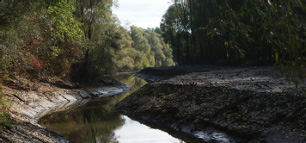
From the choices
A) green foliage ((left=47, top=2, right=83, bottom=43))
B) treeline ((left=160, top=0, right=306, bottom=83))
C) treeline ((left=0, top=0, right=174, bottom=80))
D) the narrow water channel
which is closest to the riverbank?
the narrow water channel

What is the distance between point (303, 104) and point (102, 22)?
2999cm

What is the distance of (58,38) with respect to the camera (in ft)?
69.8

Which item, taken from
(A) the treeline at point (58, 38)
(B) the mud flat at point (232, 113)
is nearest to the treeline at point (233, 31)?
(B) the mud flat at point (232, 113)

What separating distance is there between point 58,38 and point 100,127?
769cm

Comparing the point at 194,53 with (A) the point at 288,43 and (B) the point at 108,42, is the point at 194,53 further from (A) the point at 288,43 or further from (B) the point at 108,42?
(A) the point at 288,43

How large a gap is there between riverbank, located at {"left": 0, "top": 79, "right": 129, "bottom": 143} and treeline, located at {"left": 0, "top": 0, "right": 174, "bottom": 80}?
155 cm

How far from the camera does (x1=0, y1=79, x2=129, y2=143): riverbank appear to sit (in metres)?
10.8

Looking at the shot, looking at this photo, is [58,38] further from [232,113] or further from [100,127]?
[232,113]

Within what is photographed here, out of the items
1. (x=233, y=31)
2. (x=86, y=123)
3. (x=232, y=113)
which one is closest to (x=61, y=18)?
(x=86, y=123)

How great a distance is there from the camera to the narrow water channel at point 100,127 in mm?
14336

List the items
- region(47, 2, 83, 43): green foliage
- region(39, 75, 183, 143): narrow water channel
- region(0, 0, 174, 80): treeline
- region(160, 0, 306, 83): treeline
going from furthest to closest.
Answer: region(47, 2, 83, 43): green foliage, region(39, 75, 183, 143): narrow water channel, region(0, 0, 174, 80): treeline, region(160, 0, 306, 83): treeline

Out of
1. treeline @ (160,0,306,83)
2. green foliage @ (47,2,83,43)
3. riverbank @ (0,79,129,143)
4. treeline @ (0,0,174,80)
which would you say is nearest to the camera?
treeline @ (160,0,306,83)

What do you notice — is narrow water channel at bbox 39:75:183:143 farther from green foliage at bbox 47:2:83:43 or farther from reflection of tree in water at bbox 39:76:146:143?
green foliage at bbox 47:2:83:43

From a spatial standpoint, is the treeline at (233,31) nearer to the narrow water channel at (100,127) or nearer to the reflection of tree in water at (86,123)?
the narrow water channel at (100,127)
